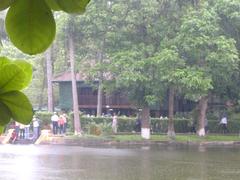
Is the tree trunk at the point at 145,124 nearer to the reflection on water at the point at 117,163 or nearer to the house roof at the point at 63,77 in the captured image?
the reflection on water at the point at 117,163

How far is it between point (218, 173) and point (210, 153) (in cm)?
582

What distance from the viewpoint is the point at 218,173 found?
1395cm

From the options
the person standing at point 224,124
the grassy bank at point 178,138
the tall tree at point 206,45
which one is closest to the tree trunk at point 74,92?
the grassy bank at point 178,138

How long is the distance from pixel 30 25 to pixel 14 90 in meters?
0.08

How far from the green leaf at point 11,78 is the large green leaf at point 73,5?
94mm

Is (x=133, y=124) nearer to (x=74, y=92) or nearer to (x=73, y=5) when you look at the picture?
(x=74, y=92)

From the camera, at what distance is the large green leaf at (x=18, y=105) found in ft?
2.09

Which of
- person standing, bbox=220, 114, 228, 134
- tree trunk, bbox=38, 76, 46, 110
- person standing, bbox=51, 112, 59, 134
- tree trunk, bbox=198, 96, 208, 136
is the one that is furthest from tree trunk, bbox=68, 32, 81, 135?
tree trunk, bbox=38, 76, 46, 110

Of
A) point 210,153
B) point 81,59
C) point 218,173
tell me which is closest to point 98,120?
point 81,59

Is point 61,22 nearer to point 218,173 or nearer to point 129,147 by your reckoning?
point 129,147

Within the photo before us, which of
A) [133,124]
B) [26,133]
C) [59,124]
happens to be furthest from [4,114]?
[133,124]

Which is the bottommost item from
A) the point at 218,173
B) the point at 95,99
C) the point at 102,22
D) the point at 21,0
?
the point at 218,173

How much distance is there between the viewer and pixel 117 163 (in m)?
15.9

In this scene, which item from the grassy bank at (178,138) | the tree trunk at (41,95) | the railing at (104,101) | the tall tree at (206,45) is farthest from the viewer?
the tree trunk at (41,95)
